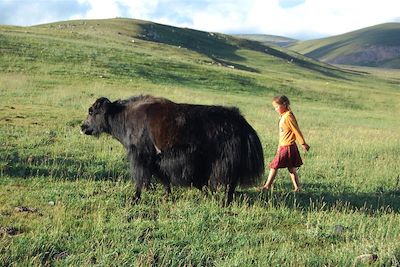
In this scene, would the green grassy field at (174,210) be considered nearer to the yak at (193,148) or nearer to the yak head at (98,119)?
the yak at (193,148)

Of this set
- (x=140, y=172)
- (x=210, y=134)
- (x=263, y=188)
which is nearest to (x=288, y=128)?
(x=263, y=188)

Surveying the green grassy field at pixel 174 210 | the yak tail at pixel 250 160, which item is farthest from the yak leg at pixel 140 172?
the yak tail at pixel 250 160

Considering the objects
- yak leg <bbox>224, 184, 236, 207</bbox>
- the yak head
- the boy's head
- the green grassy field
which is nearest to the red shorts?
the green grassy field

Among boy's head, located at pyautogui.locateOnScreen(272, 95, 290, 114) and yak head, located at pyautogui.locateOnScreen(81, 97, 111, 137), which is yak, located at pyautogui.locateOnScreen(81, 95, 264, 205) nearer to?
yak head, located at pyautogui.locateOnScreen(81, 97, 111, 137)

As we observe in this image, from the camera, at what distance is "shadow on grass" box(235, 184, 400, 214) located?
26.3ft

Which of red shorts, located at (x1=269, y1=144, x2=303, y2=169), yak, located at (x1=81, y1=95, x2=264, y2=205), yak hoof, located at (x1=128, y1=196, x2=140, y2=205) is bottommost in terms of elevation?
yak hoof, located at (x1=128, y1=196, x2=140, y2=205)

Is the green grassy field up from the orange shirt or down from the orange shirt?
down

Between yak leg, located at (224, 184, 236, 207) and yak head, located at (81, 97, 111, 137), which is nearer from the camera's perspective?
yak leg, located at (224, 184, 236, 207)

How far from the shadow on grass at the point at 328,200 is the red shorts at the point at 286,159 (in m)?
0.62

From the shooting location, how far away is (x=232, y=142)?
25.4ft

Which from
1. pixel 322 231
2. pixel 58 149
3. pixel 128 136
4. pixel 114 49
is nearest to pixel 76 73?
pixel 114 49

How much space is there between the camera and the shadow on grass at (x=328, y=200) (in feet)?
26.3

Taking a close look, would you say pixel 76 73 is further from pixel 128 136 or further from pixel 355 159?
pixel 128 136

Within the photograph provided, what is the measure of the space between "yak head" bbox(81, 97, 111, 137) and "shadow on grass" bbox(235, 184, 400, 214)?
279 centimetres
